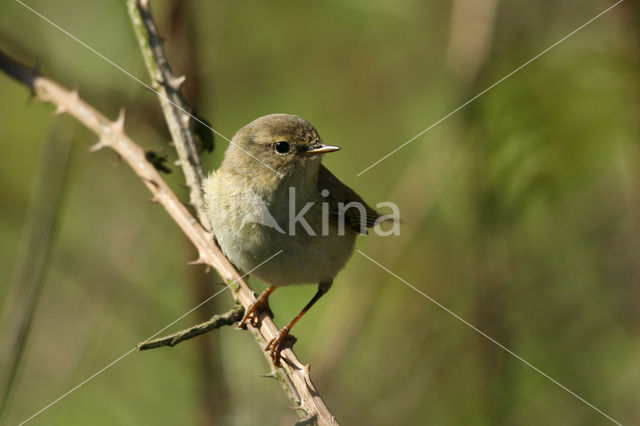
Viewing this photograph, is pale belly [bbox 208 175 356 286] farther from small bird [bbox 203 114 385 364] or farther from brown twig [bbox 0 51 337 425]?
brown twig [bbox 0 51 337 425]

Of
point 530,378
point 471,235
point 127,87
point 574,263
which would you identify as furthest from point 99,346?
point 574,263

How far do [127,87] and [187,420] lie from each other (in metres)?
2.28

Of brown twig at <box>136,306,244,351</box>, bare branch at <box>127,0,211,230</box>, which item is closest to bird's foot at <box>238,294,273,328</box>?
brown twig at <box>136,306,244,351</box>

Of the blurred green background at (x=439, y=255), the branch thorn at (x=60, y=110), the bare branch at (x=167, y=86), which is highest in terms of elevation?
the branch thorn at (x=60, y=110)

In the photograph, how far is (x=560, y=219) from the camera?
420 centimetres

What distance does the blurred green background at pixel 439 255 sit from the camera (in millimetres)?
3527

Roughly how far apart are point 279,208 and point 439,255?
7.18 ft

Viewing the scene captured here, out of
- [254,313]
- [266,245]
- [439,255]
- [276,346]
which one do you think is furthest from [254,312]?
[439,255]

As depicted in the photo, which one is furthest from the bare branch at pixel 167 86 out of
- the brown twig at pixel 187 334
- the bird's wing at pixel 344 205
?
the bird's wing at pixel 344 205

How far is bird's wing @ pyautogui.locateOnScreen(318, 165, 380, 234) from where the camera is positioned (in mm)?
3811

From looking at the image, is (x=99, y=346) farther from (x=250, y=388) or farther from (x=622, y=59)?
(x=622, y=59)

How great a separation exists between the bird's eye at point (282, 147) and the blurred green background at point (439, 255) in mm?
491

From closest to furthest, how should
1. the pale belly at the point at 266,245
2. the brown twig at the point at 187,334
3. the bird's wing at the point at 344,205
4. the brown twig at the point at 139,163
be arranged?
the brown twig at the point at 187,334
the brown twig at the point at 139,163
the pale belly at the point at 266,245
the bird's wing at the point at 344,205

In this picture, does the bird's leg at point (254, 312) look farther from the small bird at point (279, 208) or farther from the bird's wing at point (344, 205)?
the bird's wing at point (344, 205)
